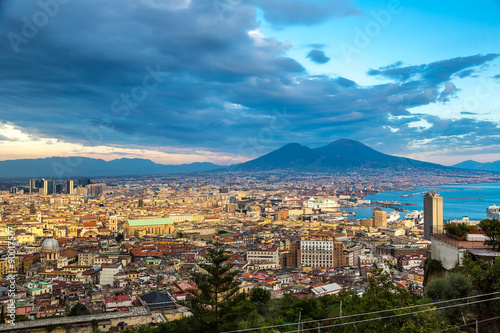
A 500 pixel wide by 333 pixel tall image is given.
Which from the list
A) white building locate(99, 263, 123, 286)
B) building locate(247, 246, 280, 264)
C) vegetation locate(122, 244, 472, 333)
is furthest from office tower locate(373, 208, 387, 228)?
vegetation locate(122, 244, 472, 333)

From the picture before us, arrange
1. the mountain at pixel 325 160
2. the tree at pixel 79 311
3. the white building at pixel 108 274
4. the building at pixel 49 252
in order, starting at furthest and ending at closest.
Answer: the mountain at pixel 325 160, the building at pixel 49 252, the white building at pixel 108 274, the tree at pixel 79 311

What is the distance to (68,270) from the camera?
18.3m

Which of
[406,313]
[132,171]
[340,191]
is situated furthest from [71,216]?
[132,171]

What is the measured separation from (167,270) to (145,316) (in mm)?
8479

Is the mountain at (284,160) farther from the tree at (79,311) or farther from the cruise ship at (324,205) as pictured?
the tree at (79,311)

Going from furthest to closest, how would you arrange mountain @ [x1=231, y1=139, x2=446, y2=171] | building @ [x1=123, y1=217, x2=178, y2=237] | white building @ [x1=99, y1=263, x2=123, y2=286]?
mountain @ [x1=231, y1=139, x2=446, y2=171], building @ [x1=123, y1=217, x2=178, y2=237], white building @ [x1=99, y1=263, x2=123, y2=286]

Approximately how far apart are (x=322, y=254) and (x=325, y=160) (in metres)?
110

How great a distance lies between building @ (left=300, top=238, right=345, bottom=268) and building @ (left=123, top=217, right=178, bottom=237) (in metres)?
14.4

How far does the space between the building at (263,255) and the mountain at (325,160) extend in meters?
95.8

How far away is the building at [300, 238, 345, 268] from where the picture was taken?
73.7ft

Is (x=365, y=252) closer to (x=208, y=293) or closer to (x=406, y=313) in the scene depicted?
(x=208, y=293)

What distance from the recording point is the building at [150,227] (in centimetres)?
3297

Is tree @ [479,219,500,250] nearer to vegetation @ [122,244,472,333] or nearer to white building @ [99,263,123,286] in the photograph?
vegetation @ [122,244,472,333]

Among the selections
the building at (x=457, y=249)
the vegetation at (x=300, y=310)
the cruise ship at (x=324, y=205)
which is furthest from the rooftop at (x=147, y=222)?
the building at (x=457, y=249)
